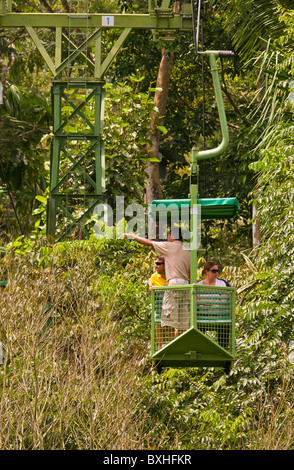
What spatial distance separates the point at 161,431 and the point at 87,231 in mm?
3391

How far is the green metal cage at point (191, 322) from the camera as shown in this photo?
37.9 feet

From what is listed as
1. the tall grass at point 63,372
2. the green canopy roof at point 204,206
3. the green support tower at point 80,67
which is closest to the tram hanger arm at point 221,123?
the green canopy roof at point 204,206

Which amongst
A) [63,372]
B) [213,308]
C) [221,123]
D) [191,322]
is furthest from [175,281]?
[63,372]

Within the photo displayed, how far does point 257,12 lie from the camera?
17.2 m

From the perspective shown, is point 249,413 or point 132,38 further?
point 132,38

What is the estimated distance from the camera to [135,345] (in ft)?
51.3

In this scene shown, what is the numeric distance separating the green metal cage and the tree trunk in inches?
344

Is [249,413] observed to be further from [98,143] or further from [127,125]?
[127,125]

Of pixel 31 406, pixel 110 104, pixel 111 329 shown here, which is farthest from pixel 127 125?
pixel 31 406

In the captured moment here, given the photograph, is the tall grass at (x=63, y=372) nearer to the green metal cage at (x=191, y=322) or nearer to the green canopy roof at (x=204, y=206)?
the green metal cage at (x=191, y=322)

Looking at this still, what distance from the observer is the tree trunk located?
21.2 meters

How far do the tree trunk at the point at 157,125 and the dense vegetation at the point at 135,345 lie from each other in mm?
4436

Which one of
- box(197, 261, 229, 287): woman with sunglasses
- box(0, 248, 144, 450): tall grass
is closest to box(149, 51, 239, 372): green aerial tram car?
box(197, 261, 229, 287): woman with sunglasses

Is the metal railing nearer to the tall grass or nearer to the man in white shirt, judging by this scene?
the man in white shirt
